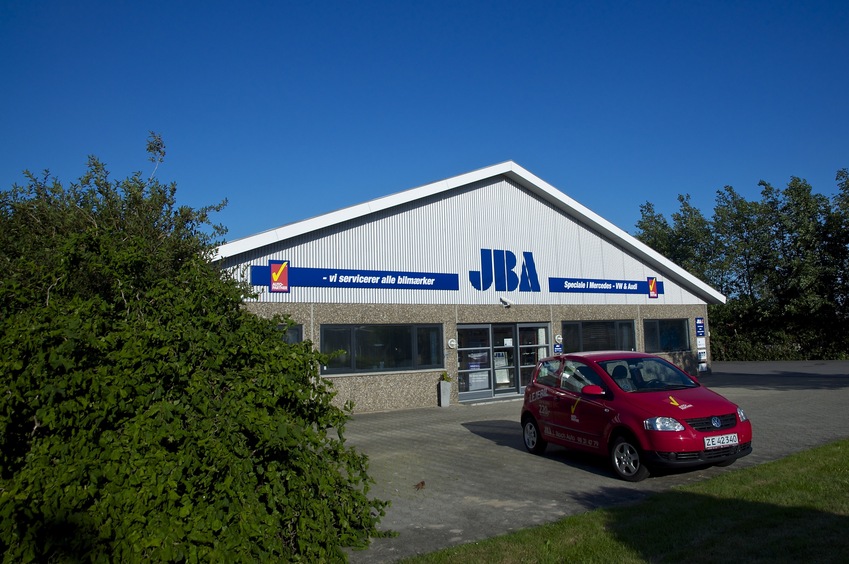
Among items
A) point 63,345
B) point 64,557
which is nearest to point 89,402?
point 63,345

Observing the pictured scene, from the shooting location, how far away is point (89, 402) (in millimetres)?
4414

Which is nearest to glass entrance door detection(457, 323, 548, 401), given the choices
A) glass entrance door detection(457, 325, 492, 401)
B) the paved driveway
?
glass entrance door detection(457, 325, 492, 401)

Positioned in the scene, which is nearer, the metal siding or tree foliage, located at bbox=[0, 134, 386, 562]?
tree foliage, located at bbox=[0, 134, 386, 562]

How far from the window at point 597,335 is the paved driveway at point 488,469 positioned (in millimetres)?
5313

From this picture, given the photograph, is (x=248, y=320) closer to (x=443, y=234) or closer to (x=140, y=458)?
(x=140, y=458)

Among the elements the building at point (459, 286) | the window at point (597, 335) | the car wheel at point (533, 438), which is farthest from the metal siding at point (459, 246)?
the car wheel at point (533, 438)

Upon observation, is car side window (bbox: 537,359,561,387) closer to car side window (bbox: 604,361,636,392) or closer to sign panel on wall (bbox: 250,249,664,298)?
car side window (bbox: 604,361,636,392)

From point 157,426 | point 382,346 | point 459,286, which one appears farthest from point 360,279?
point 157,426

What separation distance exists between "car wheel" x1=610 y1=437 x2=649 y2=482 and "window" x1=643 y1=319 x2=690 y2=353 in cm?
1628

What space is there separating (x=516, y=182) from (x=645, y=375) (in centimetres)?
1272

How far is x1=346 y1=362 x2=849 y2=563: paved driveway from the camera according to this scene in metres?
7.05

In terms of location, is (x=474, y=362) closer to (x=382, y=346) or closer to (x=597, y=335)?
(x=382, y=346)

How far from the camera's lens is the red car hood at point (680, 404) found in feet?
29.0

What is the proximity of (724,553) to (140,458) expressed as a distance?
448 centimetres
